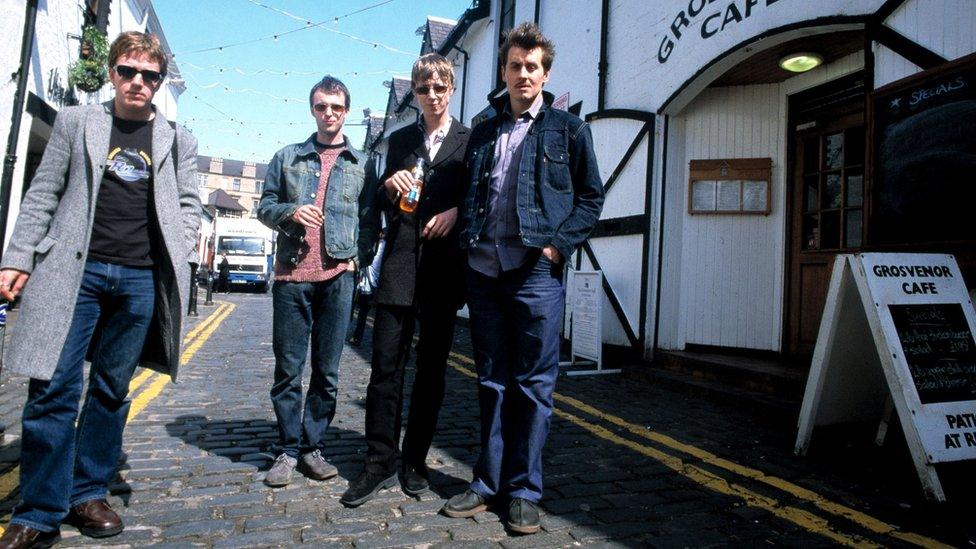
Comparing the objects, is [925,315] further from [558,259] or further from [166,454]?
[166,454]

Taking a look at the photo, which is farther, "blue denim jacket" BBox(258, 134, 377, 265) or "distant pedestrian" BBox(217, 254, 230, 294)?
"distant pedestrian" BBox(217, 254, 230, 294)

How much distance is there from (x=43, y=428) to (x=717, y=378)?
5485 millimetres

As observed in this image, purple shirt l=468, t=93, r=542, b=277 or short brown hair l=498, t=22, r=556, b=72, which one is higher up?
short brown hair l=498, t=22, r=556, b=72

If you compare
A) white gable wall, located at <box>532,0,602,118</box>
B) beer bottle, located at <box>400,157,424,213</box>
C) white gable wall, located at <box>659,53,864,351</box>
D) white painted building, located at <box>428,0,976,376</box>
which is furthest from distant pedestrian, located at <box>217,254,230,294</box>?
beer bottle, located at <box>400,157,424,213</box>

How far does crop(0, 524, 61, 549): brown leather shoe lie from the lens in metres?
2.28

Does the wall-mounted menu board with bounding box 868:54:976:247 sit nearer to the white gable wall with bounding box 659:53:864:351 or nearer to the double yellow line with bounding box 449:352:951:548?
the double yellow line with bounding box 449:352:951:548

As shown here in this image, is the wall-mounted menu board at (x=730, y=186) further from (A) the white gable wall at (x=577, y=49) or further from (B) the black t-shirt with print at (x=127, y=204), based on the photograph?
(B) the black t-shirt with print at (x=127, y=204)

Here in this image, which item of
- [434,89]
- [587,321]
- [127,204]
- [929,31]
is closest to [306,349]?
[127,204]

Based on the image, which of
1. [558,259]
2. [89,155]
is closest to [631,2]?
[558,259]

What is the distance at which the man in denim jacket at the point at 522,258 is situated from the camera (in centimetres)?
277

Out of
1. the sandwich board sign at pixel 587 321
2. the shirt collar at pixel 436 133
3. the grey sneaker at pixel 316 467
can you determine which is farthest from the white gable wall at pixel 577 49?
the grey sneaker at pixel 316 467

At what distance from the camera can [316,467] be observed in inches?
128

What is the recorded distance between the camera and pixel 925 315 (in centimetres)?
362

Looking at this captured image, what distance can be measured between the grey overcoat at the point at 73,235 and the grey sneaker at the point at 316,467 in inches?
33.0
